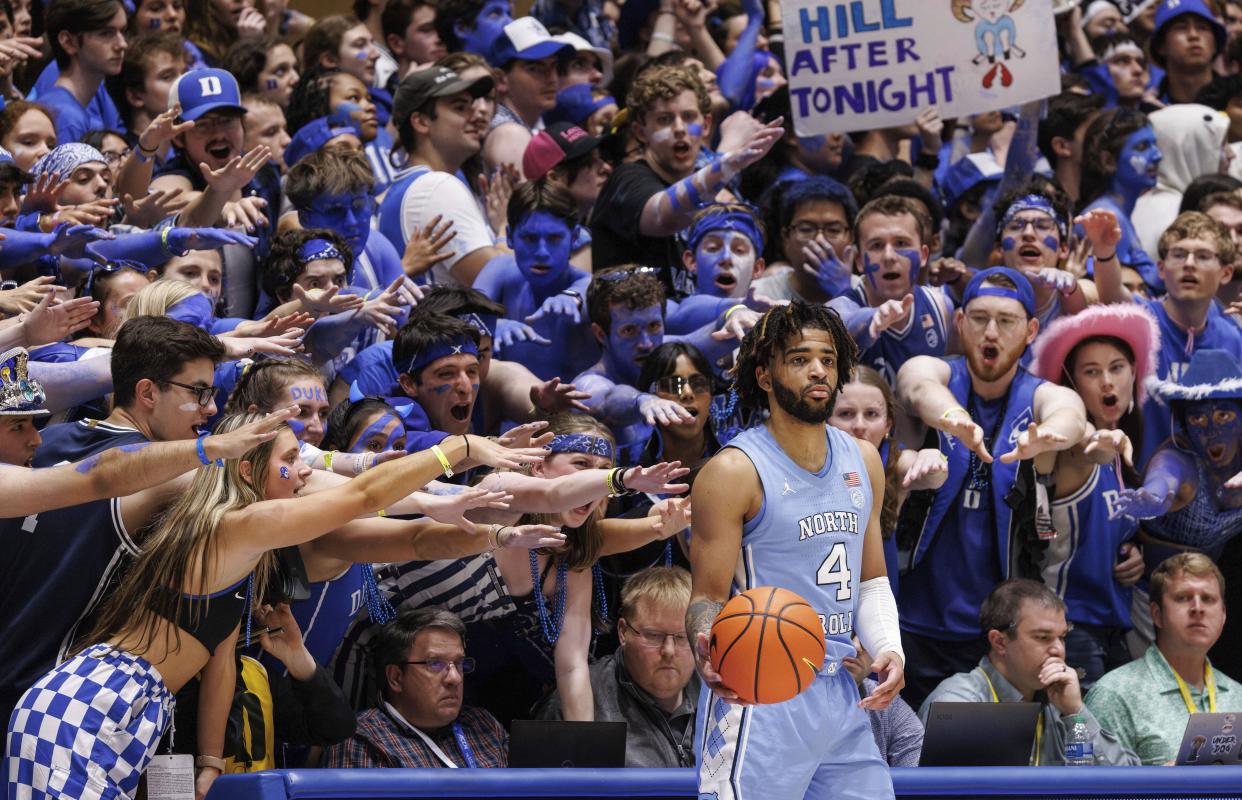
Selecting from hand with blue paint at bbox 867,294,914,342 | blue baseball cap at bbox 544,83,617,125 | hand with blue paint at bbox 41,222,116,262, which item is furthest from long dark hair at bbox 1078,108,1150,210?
hand with blue paint at bbox 41,222,116,262

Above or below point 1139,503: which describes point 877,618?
above

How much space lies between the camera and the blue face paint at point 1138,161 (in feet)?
30.9

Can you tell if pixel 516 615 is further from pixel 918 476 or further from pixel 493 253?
pixel 493 253

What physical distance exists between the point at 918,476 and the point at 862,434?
0.90 ft

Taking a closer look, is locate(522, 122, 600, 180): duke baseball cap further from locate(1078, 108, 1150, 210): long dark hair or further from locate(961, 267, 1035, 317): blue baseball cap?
locate(1078, 108, 1150, 210): long dark hair

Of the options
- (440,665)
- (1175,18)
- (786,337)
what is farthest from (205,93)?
(1175,18)

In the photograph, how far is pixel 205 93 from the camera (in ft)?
25.3

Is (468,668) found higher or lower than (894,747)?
higher

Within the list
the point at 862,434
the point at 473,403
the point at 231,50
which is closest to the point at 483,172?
the point at 231,50

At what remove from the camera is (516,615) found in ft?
21.6

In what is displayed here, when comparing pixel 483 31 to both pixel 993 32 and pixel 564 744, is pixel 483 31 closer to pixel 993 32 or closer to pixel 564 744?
pixel 993 32

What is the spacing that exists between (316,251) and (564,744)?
2429 millimetres

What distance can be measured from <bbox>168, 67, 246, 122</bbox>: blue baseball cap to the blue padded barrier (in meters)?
3.51

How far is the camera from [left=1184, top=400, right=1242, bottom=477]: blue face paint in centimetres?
755
